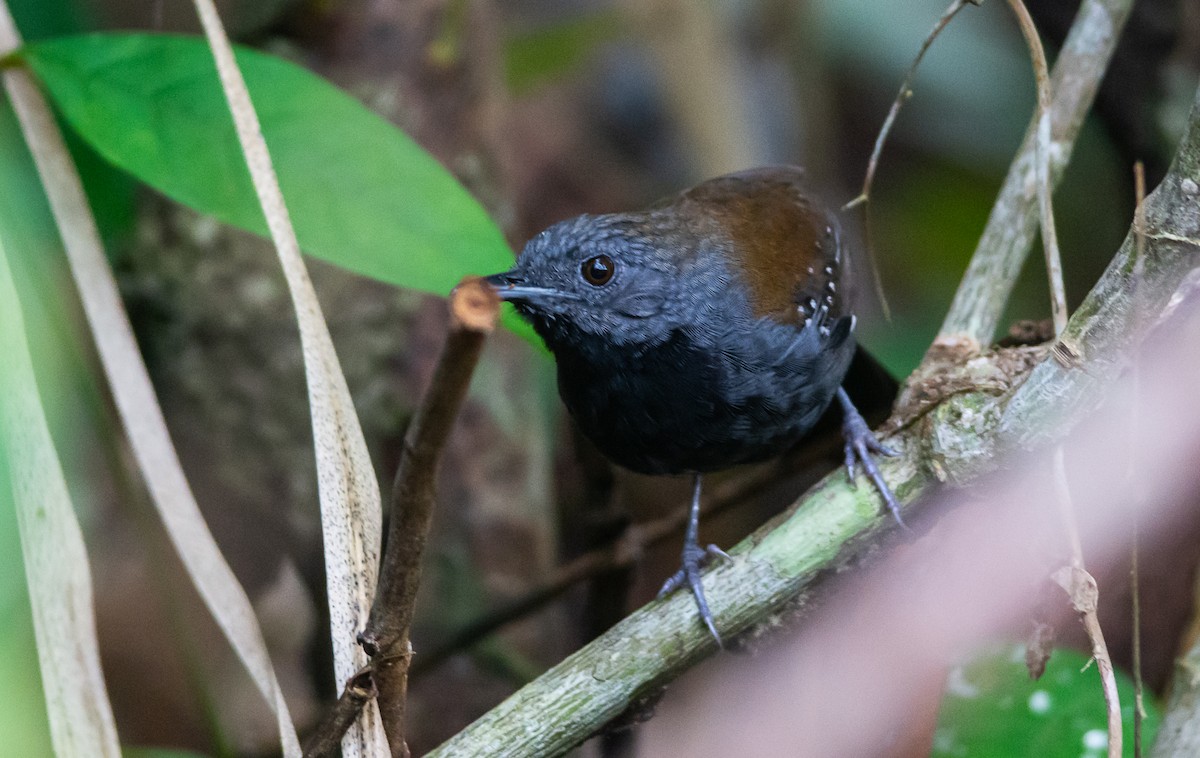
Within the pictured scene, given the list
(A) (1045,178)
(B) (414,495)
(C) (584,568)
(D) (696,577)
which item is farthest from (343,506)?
(C) (584,568)

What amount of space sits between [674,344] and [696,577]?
659 millimetres

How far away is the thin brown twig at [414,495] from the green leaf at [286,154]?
732 millimetres

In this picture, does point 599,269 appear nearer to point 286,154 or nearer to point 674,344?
point 674,344

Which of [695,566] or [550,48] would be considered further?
[550,48]

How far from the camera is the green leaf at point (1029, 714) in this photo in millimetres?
2248

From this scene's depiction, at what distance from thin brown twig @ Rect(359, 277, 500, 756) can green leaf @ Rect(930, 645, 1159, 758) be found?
4.02 ft

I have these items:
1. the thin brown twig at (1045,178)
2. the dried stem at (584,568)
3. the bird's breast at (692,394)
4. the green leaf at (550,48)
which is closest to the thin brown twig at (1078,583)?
the thin brown twig at (1045,178)

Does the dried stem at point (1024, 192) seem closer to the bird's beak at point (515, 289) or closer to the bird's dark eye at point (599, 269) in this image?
the bird's dark eye at point (599, 269)

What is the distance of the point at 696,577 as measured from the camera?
1954 mm

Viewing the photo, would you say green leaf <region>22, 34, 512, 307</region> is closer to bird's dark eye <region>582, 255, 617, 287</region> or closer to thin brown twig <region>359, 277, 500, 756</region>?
bird's dark eye <region>582, 255, 617, 287</region>

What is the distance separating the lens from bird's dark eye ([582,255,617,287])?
2383 millimetres

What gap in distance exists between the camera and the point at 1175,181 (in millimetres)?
1499

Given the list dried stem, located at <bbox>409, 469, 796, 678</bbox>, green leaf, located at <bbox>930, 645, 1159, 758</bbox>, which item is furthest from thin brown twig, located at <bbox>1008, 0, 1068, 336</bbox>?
dried stem, located at <bbox>409, 469, 796, 678</bbox>

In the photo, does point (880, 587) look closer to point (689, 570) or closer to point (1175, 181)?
point (689, 570)
